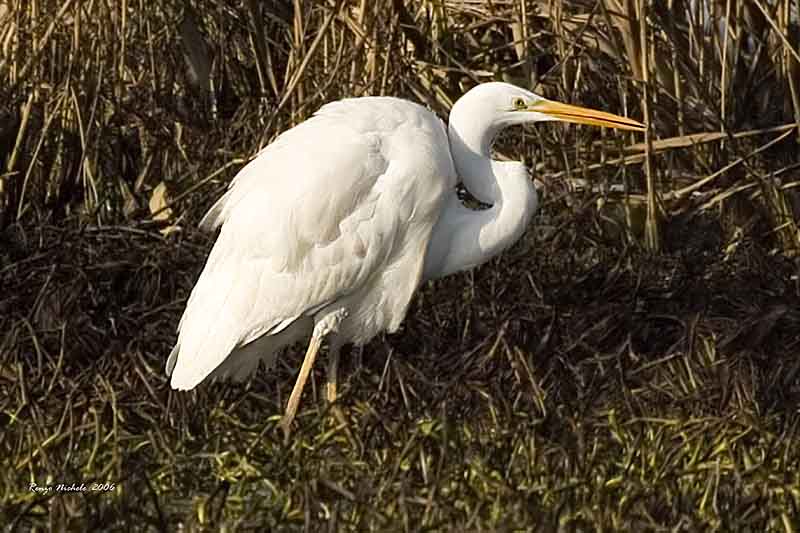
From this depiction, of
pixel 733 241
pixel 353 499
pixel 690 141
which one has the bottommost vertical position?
pixel 733 241

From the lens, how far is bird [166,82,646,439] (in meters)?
4.73

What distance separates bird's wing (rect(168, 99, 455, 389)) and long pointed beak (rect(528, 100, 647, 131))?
0.35m

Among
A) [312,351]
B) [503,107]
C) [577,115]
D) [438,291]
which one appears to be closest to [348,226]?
[312,351]

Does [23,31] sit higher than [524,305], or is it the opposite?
[23,31]

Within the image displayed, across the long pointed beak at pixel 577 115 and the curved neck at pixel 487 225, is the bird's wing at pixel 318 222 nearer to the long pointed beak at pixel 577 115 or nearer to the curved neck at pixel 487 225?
the curved neck at pixel 487 225

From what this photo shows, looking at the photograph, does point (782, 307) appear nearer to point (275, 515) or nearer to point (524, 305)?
point (524, 305)

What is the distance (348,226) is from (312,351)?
0.38 metres

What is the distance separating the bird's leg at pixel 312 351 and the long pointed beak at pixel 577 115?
825 millimetres

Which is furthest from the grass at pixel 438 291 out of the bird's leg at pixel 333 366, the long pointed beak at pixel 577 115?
the long pointed beak at pixel 577 115

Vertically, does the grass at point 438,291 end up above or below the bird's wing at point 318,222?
below

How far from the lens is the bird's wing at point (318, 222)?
472 cm

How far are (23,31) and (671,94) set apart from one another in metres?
2.44

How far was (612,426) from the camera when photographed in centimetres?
453

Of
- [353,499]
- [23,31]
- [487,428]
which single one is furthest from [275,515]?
[23,31]
